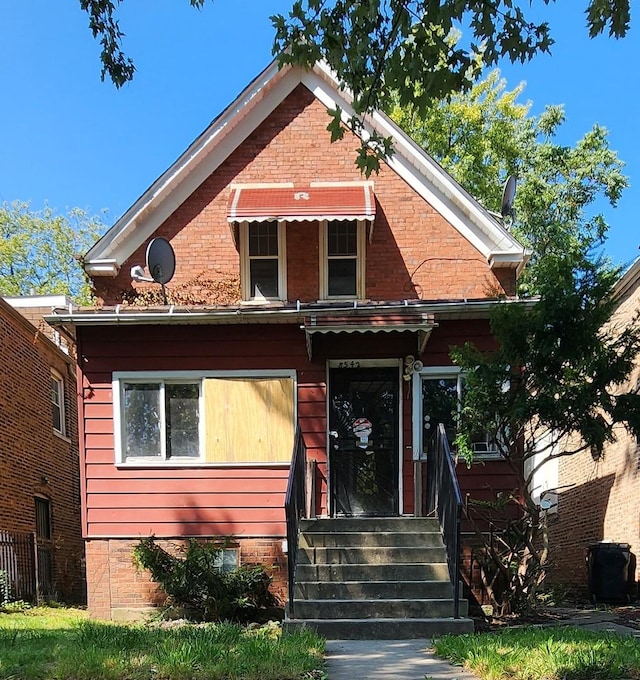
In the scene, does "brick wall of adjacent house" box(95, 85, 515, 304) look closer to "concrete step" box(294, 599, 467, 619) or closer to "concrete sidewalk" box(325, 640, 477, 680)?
"concrete step" box(294, 599, 467, 619)

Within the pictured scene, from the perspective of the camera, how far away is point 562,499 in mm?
13703

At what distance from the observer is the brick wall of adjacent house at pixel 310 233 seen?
9.89 meters

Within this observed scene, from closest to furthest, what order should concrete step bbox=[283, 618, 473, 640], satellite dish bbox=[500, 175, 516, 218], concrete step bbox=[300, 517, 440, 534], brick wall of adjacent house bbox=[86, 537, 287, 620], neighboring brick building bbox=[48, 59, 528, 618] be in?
concrete step bbox=[283, 618, 473, 640] < concrete step bbox=[300, 517, 440, 534] < brick wall of adjacent house bbox=[86, 537, 287, 620] < neighboring brick building bbox=[48, 59, 528, 618] < satellite dish bbox=[500, 175, 516, 218]

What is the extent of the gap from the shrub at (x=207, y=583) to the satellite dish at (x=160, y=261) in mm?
3737

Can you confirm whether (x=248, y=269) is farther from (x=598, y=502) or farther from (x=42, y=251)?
(x=42, y=251)

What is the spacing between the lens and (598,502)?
38.0 feet

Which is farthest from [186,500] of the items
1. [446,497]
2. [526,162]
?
[526,162]

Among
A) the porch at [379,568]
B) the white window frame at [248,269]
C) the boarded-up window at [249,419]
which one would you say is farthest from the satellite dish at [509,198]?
the boarded-up window at [249,419]

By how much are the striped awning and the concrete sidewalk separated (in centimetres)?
565

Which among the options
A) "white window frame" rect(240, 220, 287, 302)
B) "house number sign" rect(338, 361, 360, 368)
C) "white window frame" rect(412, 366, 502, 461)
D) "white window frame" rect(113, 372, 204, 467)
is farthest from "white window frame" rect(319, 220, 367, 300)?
"white window frame" rect(113, 372, 204, 467)

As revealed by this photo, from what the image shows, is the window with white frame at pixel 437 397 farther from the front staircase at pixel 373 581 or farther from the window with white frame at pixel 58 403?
the window with white frame at pixel 58 403

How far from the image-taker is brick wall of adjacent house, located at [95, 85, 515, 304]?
32.4 ft

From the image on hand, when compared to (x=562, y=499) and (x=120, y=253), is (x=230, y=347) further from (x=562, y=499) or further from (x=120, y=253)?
(x=562, y=499)

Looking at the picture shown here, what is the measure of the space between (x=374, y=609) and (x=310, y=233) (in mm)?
5632
